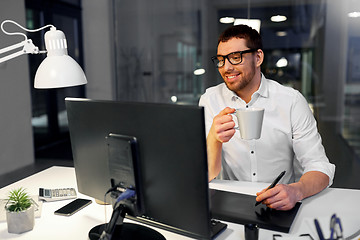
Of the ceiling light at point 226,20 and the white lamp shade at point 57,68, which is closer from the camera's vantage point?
the white lamp shade at point 57,68

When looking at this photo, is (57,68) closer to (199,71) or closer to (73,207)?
(73,207)

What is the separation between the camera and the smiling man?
1.79 m

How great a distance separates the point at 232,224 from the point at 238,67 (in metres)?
0.85

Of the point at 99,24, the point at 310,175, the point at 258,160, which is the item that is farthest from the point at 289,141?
the point at 99,24

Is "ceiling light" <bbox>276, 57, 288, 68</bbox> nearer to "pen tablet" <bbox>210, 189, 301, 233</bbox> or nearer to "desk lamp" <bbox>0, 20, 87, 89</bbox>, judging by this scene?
"pen tablet" <bbox>210, 189, 301, 233</bbox>

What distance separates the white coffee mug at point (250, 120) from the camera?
1255mm

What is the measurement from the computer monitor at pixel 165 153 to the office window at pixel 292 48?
9.64 feet

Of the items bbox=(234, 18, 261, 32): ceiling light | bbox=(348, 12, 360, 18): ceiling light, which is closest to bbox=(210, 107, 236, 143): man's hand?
bbox=(234, 18, 261, 32): ceiling light

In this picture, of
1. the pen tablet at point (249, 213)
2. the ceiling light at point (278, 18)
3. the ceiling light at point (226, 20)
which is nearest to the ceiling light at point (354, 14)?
the ceiling light at point (278, 18)

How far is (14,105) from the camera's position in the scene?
4.35 m

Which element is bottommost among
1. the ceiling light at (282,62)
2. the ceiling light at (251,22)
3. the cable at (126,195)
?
the cable at (126,195)

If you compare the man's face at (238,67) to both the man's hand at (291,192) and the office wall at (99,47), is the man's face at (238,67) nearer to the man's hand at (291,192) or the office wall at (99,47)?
the man's hand at (291,192)

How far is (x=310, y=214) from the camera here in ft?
4.34

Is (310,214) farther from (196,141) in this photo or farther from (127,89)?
(127,89)
